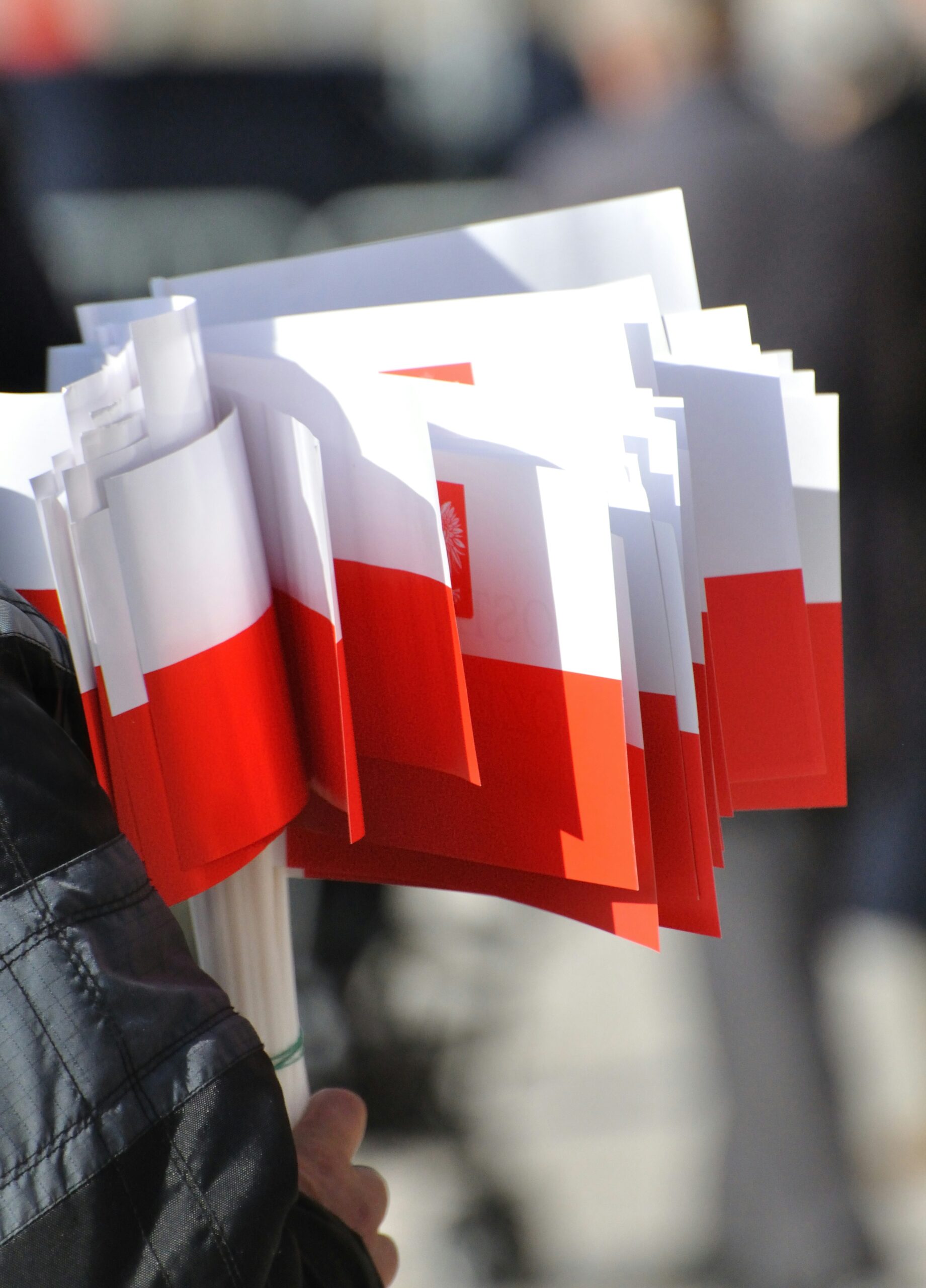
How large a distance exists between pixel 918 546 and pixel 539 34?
573mm

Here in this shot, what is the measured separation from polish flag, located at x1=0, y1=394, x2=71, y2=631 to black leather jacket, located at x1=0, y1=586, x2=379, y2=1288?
15cm

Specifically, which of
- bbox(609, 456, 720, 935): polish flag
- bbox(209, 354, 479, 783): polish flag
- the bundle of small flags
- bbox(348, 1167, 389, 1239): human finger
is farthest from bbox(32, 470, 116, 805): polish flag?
bbox(348, 1167, 389, 1239): human finger

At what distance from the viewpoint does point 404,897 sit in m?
1.06

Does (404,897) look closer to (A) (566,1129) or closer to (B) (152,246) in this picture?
(A) (566,1129)

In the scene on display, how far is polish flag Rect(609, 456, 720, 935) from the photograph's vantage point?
430mm

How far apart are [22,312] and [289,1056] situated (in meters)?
0.68

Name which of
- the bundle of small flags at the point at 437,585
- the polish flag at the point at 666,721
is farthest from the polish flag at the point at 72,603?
the polish flag at the point at 666,721

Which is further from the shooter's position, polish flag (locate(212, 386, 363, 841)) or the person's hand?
the person's hand

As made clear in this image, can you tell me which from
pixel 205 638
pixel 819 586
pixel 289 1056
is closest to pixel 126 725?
pixel 205 638

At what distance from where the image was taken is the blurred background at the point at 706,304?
2.82 ft

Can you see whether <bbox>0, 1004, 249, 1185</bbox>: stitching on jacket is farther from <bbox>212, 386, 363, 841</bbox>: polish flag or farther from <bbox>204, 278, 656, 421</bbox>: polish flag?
<bbox>204, 278, 656, 421</bbox>: polish flag

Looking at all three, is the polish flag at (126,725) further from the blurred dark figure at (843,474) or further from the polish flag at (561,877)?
the blurred dark figure at (843,474)

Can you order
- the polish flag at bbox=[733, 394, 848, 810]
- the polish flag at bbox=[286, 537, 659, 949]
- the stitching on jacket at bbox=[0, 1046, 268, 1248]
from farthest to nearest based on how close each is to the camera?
the polish flag at bbox=[733, 394, 848, 810]
the polish flag at bbox=[286, 537, 659, 949]
the stitching on jacket at bbox=[0, 1046, 268, 1248]

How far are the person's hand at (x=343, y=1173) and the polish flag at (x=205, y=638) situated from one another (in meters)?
0.27
